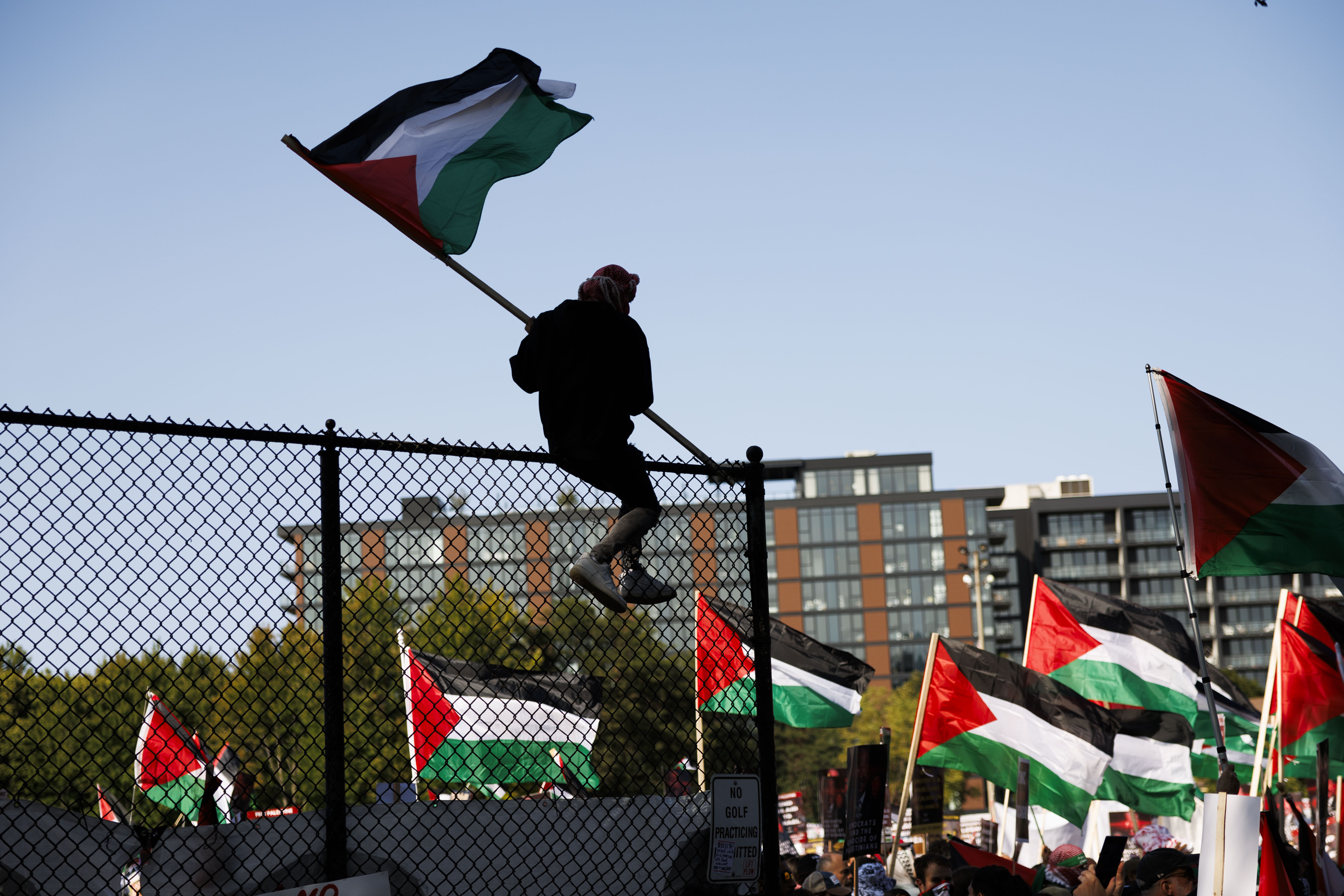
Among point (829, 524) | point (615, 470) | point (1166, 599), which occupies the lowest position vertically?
point (615, 470)

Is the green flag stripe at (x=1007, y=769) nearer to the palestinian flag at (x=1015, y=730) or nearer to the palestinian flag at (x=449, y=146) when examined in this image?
the palestinian flag at (x=1015, y=730)

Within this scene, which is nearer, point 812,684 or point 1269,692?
point 1269,692

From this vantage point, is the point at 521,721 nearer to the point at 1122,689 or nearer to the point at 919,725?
the point at 919,725

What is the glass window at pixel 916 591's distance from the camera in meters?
126

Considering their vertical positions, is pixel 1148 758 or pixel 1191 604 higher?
pixel 1191 604

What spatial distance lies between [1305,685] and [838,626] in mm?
113664


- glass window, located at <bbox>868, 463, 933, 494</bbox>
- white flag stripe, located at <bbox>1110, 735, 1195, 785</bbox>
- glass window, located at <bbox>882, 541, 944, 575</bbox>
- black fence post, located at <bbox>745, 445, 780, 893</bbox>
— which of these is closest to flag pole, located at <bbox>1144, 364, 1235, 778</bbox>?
black fence post, located at <bbox>745, 445, 780, 893</bbox>

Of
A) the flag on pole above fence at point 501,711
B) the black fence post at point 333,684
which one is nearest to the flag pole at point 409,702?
the flag on pole above fence at point 501,711

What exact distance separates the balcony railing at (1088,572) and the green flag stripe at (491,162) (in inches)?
4984

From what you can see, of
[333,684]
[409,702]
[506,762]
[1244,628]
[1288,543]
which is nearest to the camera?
[333,684]

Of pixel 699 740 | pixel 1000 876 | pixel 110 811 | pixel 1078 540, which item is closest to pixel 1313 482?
pixel 1000 876

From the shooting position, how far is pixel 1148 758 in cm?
1764

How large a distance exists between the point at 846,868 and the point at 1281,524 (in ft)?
17.3

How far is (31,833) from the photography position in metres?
4.00
